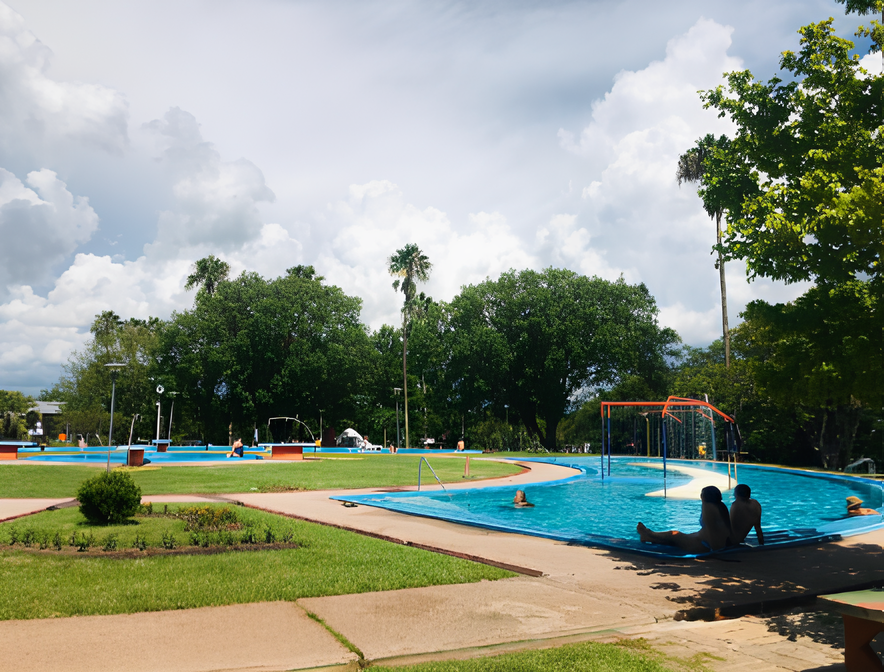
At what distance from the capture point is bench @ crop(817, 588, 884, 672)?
4922mm

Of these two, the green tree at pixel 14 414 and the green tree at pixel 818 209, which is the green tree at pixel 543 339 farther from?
the green tree at pixel 14 414

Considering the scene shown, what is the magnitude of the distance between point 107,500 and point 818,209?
13091mm

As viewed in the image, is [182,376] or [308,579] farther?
[182,376]

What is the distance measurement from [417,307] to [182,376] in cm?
2383


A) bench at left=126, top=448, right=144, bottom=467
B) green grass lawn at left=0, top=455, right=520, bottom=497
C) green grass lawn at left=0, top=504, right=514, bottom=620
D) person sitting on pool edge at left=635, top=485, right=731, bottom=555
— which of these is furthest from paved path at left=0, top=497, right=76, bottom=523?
bench at left=126, top=448, right=144, bottom=467

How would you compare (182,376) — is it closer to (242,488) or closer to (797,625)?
(242,488)

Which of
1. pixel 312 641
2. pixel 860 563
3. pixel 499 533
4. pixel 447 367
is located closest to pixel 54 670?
pixel 312 641

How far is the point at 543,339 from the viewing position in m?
57.1

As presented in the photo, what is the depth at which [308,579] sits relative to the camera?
7973 millimetres

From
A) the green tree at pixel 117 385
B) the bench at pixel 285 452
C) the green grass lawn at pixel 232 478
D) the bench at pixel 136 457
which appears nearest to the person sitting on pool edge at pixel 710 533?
the green grass lawn at pixel 232 478

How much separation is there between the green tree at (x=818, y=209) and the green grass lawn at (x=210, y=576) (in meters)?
6.13

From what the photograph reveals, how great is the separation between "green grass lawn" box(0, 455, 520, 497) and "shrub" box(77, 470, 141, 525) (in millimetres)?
6501

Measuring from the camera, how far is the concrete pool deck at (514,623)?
5406mm

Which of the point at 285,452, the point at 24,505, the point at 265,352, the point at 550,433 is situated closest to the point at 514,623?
the point at 24,505
